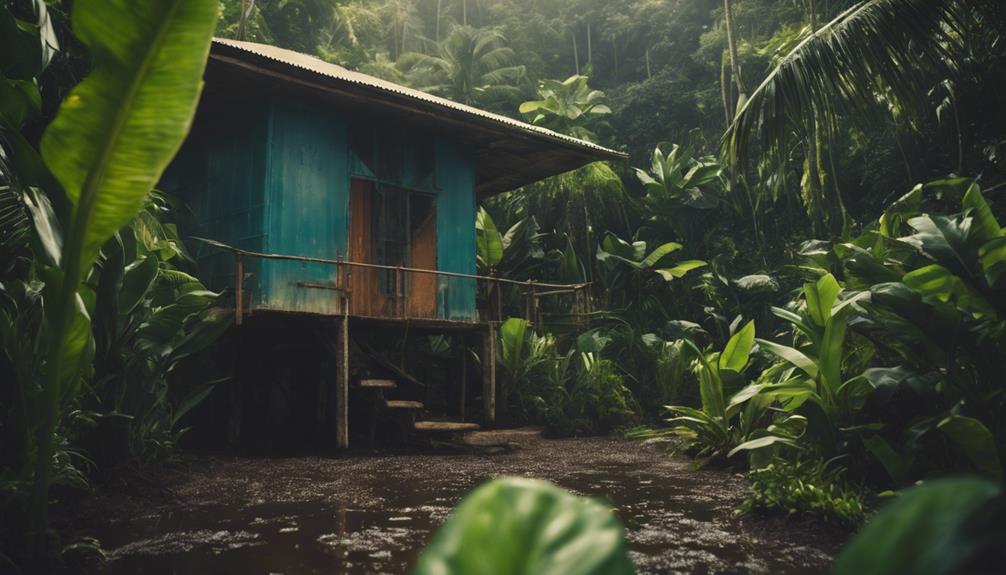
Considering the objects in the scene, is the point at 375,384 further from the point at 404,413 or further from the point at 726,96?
the point at 726,96

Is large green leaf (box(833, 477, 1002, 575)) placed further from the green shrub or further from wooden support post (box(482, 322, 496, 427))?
wooden support post (box(482, 322, 496, 427))

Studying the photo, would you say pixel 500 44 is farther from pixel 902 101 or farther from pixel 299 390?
pixel 902 101

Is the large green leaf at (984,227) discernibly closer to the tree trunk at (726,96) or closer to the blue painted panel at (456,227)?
the blue painted panel at (456,227)

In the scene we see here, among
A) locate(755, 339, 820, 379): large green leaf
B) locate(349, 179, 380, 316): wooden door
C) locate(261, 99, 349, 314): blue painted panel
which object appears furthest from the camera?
locate(349, 179, 380, 316): wooden door

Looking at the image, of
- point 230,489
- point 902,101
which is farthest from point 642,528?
point 902,101

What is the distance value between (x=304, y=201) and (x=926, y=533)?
10.4 meters

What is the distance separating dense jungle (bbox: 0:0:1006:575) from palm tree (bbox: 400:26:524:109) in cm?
1250

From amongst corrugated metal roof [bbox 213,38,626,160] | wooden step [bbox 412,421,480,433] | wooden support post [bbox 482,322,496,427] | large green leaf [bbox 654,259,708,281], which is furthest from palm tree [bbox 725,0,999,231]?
large green leaf [bbox 654,259,708,281]

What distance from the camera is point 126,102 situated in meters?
2.73

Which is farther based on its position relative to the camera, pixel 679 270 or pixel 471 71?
pixel 471 71

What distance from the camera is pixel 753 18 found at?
25000 mm

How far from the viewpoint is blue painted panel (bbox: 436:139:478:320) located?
1187cm

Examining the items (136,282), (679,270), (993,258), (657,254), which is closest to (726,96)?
(657,254)

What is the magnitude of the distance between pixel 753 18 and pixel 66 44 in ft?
71.2
